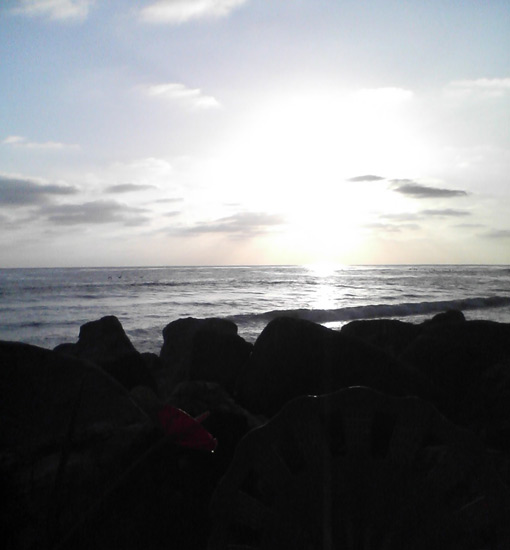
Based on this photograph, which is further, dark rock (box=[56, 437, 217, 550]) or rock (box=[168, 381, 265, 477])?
rock (box=[168, 381, 265, 477])

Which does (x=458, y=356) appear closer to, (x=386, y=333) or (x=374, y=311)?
(x=386, y=333)

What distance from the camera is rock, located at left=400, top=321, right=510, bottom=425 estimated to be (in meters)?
4.50

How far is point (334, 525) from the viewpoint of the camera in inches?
84.4

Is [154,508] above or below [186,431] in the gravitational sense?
below

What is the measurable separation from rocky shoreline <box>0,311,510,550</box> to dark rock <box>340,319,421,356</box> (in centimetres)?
166

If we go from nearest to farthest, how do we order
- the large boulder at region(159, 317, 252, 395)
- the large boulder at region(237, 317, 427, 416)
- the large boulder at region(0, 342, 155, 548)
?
the large boulder at region(0, 342, 155, 548) < the large boulder at region(237, 317, 427, 416) < the large boulder at region(159, 317, 252, 395)

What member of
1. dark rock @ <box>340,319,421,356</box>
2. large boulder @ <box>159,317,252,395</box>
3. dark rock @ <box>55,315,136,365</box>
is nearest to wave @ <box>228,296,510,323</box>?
dark rock @ <box>340,319,421,356</box>

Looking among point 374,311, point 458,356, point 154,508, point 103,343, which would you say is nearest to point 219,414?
point 154,508

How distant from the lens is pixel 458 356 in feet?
16.2

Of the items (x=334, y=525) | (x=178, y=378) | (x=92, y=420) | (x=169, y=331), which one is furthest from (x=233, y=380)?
(x=334, y=525)

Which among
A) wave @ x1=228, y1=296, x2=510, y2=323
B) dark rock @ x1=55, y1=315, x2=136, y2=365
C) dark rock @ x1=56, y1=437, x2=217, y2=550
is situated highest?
dark rock @ x1=55, y1=315, x2=136, y2=365

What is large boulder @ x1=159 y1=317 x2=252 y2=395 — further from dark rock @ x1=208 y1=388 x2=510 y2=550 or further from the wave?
the wave

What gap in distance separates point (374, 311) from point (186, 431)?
67.3 feet

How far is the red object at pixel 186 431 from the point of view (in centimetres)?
246
